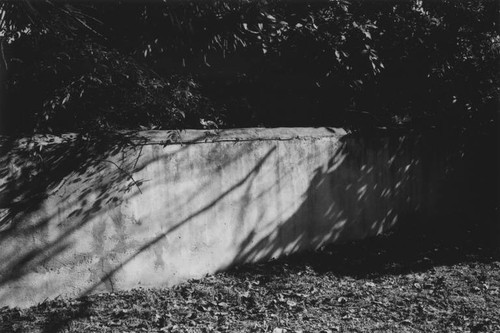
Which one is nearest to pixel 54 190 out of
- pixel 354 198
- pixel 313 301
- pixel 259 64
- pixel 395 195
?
pixel 313 301

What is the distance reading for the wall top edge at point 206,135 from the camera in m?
4.52

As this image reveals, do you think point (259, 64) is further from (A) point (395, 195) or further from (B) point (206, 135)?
(A) point (395, 195)

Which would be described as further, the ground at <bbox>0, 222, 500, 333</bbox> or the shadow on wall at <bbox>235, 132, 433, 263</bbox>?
the shadow on wall at <bbox>235, 132, 433, 263</bbox>

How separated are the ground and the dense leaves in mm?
1845

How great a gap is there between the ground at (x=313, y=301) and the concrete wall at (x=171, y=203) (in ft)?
0.70

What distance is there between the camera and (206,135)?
212 inches

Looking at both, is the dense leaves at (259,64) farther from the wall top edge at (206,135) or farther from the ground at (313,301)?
the ground at (313,301)

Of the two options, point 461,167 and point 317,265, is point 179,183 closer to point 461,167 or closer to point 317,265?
point 317,265

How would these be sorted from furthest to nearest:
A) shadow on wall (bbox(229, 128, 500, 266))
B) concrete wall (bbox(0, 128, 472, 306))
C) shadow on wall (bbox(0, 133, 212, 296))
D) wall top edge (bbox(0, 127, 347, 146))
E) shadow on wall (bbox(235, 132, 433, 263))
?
shadow on wall (bbox(229, 128, 500, 266)), shadow on wall (bbox(235, 132, 433, 263)), wall top edge (bbox(0, 127, 347, 146)), concrete wall (bbox(0, 128, 472, 306)), shadow on wall (bbox(0, 133, 212, 296))

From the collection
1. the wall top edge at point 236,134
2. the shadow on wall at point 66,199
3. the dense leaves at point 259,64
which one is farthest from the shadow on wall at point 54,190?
the dense leaves at point 259,64

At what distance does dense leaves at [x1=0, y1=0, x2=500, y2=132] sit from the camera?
196 inches

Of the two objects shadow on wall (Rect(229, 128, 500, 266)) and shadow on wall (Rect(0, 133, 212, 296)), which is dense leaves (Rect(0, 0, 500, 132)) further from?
shadow on wall (Rect(229, 128, 500, 266))

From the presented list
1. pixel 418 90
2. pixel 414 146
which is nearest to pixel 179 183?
pixel 414 146

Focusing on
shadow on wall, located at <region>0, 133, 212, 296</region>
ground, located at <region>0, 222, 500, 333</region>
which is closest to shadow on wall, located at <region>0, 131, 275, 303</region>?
shadow on wall, located at <region>0, 133, 212, 296</region>
